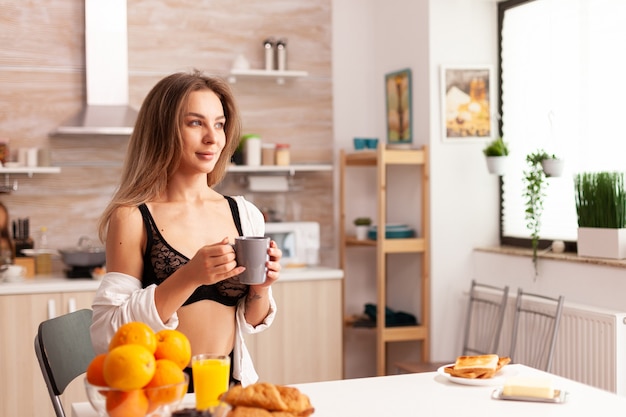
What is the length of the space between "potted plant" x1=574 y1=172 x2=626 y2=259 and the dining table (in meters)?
1.60

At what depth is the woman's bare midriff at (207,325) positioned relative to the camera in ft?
6.77

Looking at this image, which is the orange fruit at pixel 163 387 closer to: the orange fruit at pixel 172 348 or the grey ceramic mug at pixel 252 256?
the orange fruit at pixel 172 348

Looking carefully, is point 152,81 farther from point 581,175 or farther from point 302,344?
point 581,175

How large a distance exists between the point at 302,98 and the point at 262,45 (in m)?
0.37

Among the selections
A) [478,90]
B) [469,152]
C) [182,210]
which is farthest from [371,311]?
[182,210]

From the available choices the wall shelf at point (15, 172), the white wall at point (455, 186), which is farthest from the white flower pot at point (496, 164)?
the wall shelf at point (15, 172)

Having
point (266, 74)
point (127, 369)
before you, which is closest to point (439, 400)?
point (127, 369)

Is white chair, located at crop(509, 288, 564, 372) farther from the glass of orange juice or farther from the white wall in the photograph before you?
the glass of orange juice

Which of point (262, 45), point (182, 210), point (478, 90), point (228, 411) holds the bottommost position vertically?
point (228, 411)

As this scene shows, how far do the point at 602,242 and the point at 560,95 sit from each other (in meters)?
0.85

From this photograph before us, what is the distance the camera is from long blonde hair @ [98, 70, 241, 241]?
2037 mm

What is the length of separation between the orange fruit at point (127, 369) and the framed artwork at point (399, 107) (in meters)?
3.19

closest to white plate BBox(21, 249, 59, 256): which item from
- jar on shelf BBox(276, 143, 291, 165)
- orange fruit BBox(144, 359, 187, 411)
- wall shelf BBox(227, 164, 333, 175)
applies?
wall shelf BBox(227, 164, 333, 175)

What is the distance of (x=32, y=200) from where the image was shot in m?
4.37
